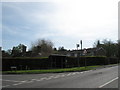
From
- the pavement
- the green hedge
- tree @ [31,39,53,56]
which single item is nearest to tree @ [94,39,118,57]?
tree @ [31,39,53,56]

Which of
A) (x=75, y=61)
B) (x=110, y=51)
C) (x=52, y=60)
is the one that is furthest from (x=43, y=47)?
(x=52, y=60)

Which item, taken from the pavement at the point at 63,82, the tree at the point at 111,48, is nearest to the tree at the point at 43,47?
the tree at the point at 111,48

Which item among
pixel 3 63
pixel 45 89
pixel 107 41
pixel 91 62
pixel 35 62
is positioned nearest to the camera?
pixel 45 89

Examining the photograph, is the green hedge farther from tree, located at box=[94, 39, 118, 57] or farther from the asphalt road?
tree, located at box=[94, 39, 118, 57]

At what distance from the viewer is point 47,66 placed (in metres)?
41.2

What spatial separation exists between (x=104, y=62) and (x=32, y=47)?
123 feet

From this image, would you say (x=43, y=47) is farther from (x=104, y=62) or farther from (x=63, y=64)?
(x=63, y=64)

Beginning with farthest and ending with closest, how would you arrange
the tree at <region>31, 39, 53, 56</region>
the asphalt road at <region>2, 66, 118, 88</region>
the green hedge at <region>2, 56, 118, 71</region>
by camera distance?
the tree at <region>31, 39, 53, 56</region>
the green hedge at <region>2, 56, 118, 71</region>
the asphalt road at <region>2, 66, 118, 88</region>

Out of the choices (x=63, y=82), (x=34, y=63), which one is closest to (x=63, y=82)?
(x=63, y=82)

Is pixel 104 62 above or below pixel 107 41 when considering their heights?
below

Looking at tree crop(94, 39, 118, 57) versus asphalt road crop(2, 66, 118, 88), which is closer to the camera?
asphalt road crop(2, 66, 118, 88)

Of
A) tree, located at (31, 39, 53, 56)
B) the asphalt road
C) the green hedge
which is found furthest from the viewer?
tree, located at (31, 39, 53, 56)

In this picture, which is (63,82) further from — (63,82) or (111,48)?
(111,48)

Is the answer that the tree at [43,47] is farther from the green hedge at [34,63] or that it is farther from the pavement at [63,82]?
the pavement at [63,82]
